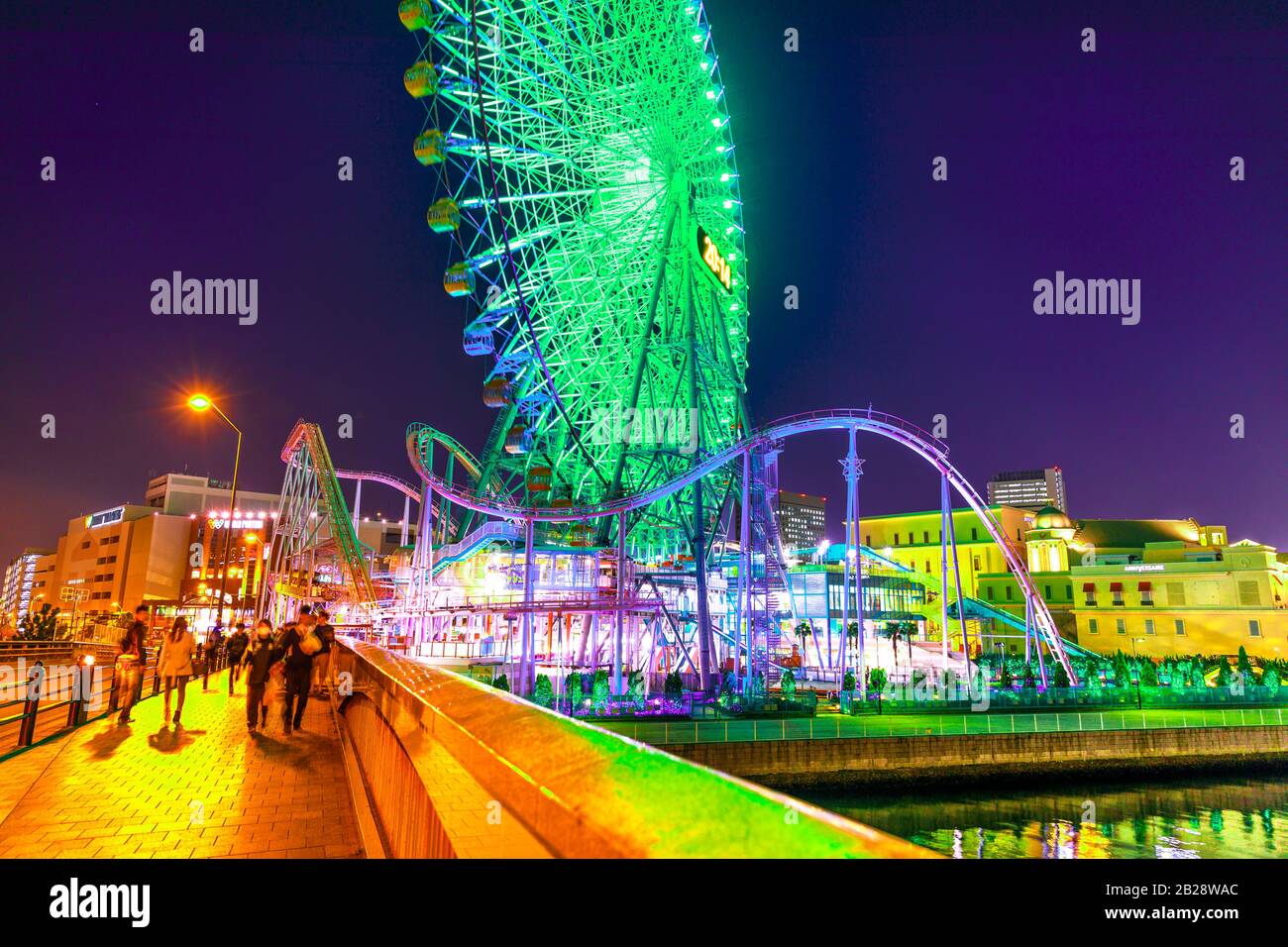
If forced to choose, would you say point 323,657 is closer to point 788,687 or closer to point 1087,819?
point 788,687

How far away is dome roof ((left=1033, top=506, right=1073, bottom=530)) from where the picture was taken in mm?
85250

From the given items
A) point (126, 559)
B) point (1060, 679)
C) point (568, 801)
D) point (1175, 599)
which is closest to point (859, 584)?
point (1060, 679)

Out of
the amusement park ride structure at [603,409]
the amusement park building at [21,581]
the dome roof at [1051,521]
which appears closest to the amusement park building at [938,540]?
the dome roof at [1051,521]

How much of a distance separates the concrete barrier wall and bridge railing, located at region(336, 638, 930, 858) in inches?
717

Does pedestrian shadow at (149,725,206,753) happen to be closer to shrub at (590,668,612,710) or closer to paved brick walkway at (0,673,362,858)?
paved brick walkway at (0,673,362,858)

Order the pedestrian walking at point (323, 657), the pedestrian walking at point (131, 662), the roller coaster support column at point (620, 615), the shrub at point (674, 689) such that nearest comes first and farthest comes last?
1. the pedestrian walking at point (323, 657)
2. the pedestrian walking at point (131, 662)
3. the shrub at point (674, 689)
4. the roller coaster support column at point (620, 615)

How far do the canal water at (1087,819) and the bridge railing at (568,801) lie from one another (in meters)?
19.7

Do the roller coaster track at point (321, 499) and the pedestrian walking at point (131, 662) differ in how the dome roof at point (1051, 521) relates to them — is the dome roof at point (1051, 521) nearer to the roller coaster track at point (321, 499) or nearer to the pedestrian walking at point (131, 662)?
the roller coaster track at point (321, 499)

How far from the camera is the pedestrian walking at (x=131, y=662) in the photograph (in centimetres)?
1302

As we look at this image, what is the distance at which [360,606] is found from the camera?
146 feet

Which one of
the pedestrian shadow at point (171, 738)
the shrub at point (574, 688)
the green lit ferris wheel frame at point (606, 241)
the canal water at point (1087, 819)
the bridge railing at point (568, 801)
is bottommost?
the canal water at point (1087, 819)
